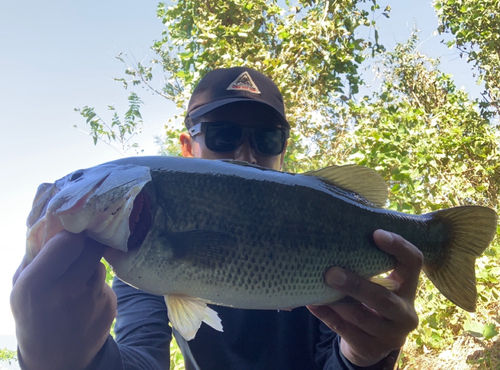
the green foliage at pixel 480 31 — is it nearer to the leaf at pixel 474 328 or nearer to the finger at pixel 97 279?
the leaf at pixel 474 328

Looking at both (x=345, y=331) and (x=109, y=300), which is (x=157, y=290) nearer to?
(x=109, y=300)

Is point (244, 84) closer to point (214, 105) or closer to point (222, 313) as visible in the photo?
point (214, 105)

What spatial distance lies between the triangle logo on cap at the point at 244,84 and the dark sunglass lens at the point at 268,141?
33cm

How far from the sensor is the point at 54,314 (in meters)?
1.14

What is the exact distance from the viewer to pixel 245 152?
236 cm

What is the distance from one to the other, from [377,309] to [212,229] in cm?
76

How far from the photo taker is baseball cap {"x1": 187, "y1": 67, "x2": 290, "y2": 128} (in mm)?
2456

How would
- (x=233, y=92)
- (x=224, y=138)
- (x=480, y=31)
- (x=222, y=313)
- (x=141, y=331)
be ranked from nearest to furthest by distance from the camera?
(x=141, y=331) < (x=222, y=313) < (x=224, y=138) < (x=233, y=92) < (x=480, y=31)

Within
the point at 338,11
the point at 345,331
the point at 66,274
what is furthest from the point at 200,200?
the point at 338,11

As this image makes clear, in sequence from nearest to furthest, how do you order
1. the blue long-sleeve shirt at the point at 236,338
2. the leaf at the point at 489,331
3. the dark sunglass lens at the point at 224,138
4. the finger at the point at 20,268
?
the finger at the point at 20,268 < the blue long-sleeve shirt at the point at 236,338 < the dark sunglass lens at the point at 224,138 < the leaf at the point at 489,331

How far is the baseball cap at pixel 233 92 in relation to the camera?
246 cm

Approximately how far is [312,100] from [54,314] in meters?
4.83

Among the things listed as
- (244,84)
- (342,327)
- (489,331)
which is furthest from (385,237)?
(489,331)

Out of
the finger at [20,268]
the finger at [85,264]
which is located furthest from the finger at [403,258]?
the finger at [20,268]
